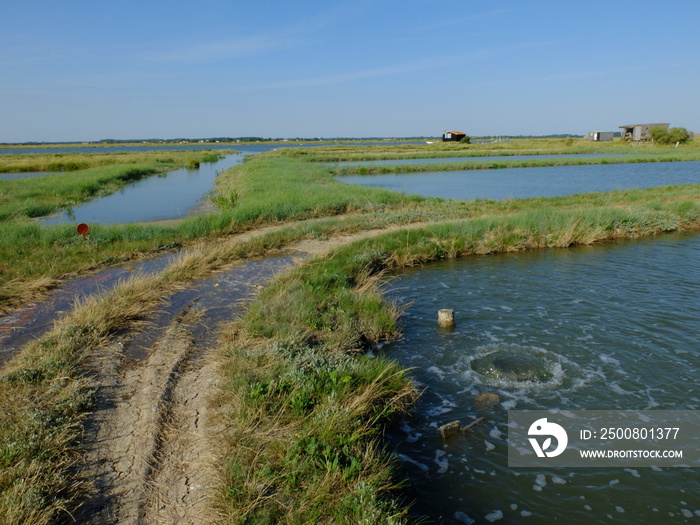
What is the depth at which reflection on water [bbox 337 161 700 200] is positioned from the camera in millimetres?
29266

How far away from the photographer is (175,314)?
8.27 meters

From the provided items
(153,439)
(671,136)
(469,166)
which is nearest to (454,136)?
(671,136)

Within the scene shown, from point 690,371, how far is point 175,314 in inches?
343

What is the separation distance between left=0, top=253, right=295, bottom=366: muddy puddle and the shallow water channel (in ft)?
11.0

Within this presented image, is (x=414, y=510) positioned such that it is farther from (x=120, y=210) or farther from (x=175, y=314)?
(x=120, y=210)

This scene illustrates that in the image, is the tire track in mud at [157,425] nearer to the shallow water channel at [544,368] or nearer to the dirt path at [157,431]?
the dirt path at [157,431]

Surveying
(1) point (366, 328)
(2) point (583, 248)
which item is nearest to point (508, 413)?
(1) point (366, 328)

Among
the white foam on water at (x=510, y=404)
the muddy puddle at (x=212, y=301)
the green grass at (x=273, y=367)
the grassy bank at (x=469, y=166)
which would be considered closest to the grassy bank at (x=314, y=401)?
the green grass at (x=273, y=367)

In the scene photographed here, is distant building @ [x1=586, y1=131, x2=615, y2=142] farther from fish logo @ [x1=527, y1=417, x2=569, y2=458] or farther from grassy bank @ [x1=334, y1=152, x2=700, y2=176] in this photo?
fish logo @ [x1=527, y1=417, x2=569, y2=458]

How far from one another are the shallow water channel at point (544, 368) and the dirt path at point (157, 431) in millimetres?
2311

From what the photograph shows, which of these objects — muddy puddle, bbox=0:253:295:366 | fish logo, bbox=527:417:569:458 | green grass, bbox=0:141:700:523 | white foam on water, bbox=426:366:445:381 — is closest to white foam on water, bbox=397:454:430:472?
green grass, bbox=0:141:700:523

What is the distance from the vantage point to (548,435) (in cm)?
583

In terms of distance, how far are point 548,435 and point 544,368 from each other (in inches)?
65.8

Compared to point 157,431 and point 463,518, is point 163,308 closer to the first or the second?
point 157,431
